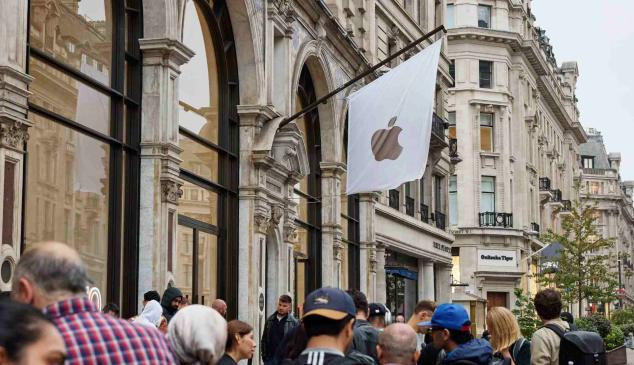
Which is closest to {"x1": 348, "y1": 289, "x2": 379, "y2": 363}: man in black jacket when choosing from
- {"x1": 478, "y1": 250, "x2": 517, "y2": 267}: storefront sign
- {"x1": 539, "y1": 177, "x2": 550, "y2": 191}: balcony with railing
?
{"x1": 478, "y1": 250, "x2": 517, "y2": 267}: storefront sign

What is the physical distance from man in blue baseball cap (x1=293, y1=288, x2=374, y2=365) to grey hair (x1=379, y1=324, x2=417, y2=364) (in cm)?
93

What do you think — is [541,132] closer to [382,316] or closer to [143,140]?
[143,140]

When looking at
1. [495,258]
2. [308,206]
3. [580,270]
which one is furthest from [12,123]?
[495,258]

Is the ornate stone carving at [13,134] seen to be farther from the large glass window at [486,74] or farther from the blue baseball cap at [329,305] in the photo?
the large glass window at [486,74]

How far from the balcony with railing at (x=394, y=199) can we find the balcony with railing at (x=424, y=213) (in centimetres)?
321

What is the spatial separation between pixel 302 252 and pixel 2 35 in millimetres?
15847

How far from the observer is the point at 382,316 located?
11.4 m

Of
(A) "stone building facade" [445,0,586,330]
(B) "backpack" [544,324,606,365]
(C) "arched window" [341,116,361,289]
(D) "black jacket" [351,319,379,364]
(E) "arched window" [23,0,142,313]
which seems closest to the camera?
(B) "backpack" [544,324,606,365]

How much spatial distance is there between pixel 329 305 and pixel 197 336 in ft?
2.23

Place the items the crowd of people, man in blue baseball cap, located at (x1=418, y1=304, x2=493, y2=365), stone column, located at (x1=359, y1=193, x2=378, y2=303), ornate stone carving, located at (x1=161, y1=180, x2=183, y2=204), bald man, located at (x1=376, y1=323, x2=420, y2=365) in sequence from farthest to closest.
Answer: stone column, located at (x1=359, y1=193, x2=378, y2=303)
ornate stone carving, located at (x1=161, y1=180, x2=183, y2=204)
man in blue baseball cap, located at (x1=418, y1=304, x2=493, y2=365)
bald man, located at (x1=376, y1=323, x2=420, y2=365)
the crowd of people

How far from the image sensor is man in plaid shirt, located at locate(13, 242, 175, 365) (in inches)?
180

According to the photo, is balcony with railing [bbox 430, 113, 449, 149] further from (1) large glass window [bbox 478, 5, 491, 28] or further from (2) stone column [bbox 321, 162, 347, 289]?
(1) large glass window [bbox 478, 5, 491, 28]

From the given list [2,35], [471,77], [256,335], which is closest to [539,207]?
[471,77]

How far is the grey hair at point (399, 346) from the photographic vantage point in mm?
6832
